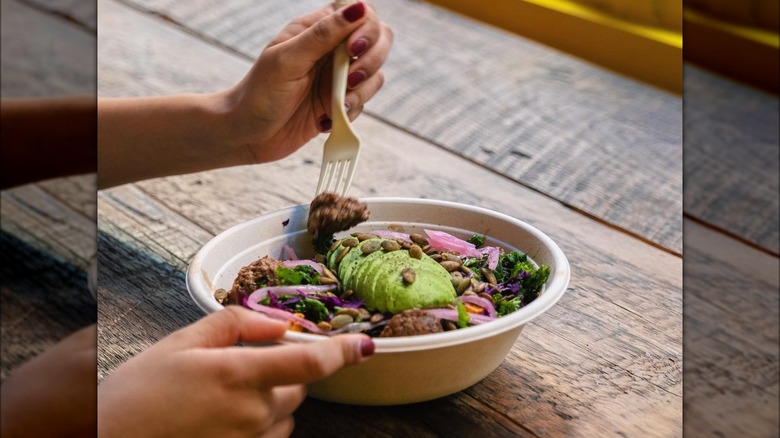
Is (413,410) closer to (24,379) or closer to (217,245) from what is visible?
(217,245)

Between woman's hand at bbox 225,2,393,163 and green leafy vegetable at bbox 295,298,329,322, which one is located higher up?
woman's hand at bbox 225,2,393,163

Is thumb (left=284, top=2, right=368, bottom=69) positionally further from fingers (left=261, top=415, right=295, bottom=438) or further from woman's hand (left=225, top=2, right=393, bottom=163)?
fingers (left=261, top=415, right=295, bottom=438)

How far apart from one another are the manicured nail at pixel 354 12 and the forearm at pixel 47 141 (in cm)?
31

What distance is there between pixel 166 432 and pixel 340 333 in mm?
119

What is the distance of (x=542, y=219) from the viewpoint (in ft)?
1.77

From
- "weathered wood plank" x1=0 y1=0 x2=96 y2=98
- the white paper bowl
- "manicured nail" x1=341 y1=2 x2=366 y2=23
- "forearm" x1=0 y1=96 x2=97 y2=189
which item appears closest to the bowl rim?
the white paper bowl

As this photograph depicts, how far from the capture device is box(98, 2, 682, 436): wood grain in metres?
0.49

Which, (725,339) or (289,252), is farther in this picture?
(725,339)

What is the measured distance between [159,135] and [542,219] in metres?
0.25

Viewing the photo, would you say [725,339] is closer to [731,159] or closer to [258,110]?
[731,159]

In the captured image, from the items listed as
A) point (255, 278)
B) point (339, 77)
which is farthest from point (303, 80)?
point (255, 278)

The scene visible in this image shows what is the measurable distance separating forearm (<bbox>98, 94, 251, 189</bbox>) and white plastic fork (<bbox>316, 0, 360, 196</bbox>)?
0.08 metres

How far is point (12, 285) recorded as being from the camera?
78cm

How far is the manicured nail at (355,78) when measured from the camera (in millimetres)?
548
